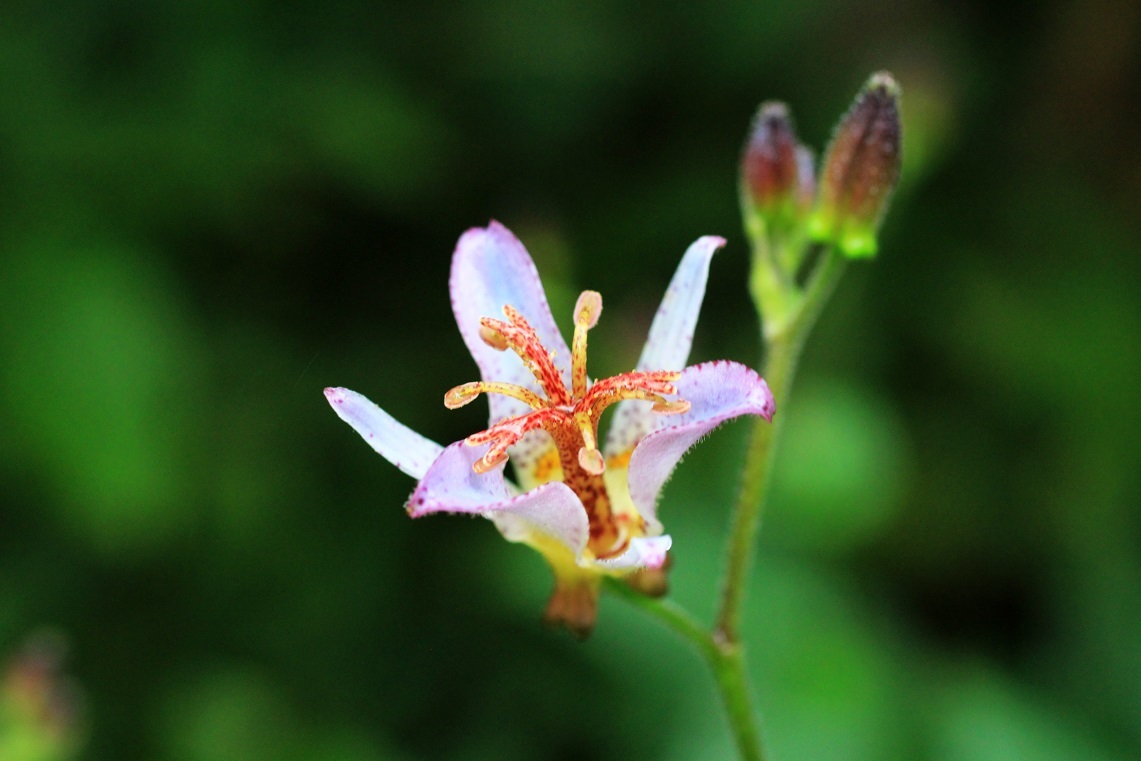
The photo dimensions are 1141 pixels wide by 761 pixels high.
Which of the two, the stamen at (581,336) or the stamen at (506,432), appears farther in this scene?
the stamen at (581,336)

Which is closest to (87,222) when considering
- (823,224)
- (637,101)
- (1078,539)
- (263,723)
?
(263,723)

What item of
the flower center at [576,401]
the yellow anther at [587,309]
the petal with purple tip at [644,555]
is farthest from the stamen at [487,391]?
the petal with purple tip at [644,555]

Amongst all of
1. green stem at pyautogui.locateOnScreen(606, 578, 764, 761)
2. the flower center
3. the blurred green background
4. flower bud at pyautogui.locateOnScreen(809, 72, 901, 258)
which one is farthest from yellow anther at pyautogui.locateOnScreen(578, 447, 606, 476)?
the blurred green background

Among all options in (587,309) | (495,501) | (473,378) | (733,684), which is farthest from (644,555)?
(473,378)

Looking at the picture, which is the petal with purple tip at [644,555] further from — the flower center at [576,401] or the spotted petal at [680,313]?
the spotted petal at [680,313]

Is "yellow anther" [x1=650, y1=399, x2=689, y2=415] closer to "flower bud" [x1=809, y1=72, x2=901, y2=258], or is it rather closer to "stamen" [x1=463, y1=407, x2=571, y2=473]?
"stamen" [x1=463, y1=407, x2=571, y2=473]

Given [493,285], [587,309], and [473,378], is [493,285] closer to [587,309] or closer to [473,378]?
[587,309]

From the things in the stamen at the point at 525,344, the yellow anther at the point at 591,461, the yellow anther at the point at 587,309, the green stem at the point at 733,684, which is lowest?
the green stem at the point at 733,684

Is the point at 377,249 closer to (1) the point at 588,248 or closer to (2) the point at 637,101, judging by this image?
(1) the point at 588,248
